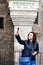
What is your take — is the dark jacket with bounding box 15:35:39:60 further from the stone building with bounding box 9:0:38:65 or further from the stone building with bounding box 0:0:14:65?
the stone building with bounding box 0:0:14:65

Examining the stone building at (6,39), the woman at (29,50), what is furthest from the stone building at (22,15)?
the woman at (29,50)

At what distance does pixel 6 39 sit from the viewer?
9.16m

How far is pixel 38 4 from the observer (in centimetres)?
838

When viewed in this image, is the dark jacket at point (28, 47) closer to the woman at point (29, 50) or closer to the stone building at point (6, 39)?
the woman at point (29, 50)

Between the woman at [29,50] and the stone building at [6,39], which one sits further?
the stone building at [6,39]

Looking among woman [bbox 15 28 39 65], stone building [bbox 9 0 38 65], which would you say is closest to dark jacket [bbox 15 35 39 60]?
woman [bbox 15 28 39 65]

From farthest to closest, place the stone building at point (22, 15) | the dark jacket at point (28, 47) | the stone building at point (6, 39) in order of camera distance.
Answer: the stone building at point (6, 39)
the stone building at point (22, 15)
the dark jacket at point (28, 47)

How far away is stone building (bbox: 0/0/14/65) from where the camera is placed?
29.9 feet

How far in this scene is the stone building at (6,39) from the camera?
29.9 ft

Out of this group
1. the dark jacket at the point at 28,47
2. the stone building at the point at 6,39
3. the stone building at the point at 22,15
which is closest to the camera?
the dark jacket at the point at 28,47

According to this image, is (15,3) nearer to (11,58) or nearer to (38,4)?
(38,4)

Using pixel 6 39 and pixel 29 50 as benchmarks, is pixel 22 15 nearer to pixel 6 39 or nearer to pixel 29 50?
pixel 6 39

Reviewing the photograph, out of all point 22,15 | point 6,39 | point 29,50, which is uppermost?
point 22,15

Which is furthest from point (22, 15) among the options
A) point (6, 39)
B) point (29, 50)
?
point (29, 50)
